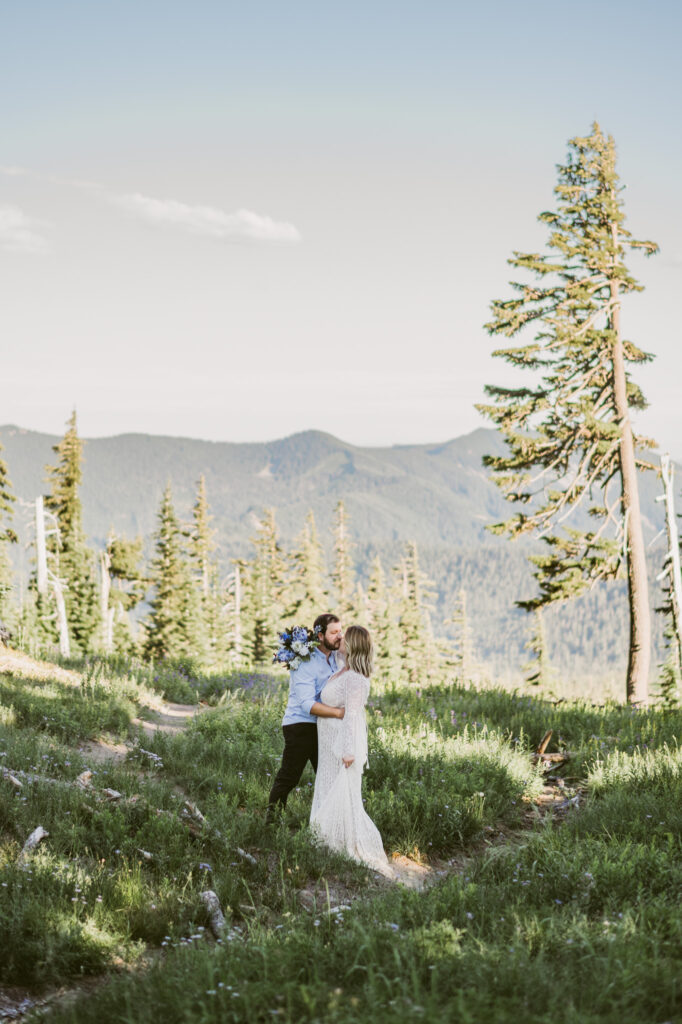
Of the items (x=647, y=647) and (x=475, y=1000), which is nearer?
(x=475, y=1000)

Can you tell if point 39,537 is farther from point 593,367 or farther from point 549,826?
point 549,826

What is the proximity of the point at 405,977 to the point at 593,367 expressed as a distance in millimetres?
18656

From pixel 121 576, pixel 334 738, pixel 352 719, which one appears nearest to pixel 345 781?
pixel 334 738

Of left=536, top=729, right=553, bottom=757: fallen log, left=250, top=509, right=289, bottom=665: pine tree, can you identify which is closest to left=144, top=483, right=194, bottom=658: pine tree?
left=250, top=509, right=289, bottom=665: pine tree

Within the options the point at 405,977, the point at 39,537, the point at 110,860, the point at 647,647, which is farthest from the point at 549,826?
the point at 39,537

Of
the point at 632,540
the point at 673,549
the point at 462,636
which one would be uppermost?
the point at 632,540

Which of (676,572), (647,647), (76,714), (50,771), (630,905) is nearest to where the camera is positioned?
(630,905)

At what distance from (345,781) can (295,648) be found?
1420 millimetres

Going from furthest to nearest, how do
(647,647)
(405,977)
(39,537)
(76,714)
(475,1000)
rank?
(39,537) < (647,647) < (76,714) < (405,977) < (475,1000)

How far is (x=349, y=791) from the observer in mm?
7371

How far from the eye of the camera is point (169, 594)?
5203 centimetres

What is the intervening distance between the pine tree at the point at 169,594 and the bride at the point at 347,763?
45.3 meters

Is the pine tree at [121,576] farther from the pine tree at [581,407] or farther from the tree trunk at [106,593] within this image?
the pine tree at [581,407]

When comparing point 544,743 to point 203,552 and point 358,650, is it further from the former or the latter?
point 203,552
